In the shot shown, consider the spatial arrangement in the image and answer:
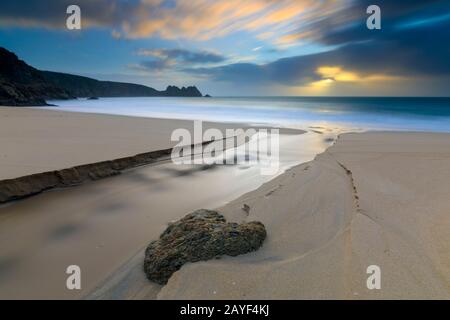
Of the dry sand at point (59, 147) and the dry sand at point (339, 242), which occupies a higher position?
the dry sand at point (59, 147)

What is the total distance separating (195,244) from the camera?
106 inches

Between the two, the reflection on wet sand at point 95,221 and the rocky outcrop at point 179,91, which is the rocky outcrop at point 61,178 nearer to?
the reflection on wet sand at point 95,221

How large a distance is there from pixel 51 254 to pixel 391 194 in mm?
4305

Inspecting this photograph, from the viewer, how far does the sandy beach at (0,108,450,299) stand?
7.90 ft

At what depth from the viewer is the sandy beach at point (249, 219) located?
2408 millimetres

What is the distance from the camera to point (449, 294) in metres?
2.21

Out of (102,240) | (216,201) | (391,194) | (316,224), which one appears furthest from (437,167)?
(102,240)

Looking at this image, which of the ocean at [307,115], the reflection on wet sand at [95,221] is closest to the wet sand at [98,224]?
the reflection on wet sand at [95,221]

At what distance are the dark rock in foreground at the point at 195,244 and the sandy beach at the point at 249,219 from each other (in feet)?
0.29

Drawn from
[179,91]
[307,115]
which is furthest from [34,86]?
[179,91]

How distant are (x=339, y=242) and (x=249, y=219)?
1.09 m

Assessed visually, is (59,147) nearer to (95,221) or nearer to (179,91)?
(95,221)

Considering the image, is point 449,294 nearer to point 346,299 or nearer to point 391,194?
point 346,299

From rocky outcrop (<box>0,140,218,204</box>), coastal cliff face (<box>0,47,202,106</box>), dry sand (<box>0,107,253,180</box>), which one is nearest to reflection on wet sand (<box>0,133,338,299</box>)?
rocky outcrop (<box>0,140,218,204</box>)
